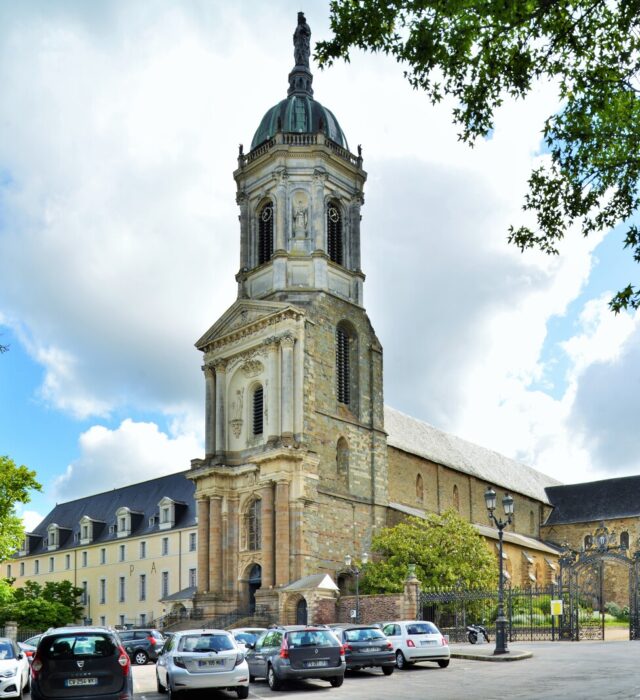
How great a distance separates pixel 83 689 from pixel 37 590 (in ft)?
170

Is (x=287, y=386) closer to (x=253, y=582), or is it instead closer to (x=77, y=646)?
(x=253, y=582)

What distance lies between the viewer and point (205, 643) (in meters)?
20.6

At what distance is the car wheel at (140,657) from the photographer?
35.2 metres

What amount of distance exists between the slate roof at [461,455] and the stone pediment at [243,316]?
11.4 m

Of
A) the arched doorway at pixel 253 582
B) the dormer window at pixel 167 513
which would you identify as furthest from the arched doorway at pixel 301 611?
the dormer window at pixel 167 513

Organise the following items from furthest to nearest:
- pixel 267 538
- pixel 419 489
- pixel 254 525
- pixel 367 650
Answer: pixel 419 489 → pixel 254 525 → pixel 267 538 → pixel 367 650

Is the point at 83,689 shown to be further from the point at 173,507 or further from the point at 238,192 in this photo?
the point at 173,507

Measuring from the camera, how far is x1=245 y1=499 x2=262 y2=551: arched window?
5175 cm

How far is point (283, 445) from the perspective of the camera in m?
49.8

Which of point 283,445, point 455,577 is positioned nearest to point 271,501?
point 283,445

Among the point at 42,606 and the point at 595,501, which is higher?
the point at 595,501

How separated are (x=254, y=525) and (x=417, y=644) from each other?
2519cm

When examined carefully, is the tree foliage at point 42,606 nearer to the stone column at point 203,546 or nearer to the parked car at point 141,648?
the stone column at point 203,546

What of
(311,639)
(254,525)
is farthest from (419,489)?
(311,639)
